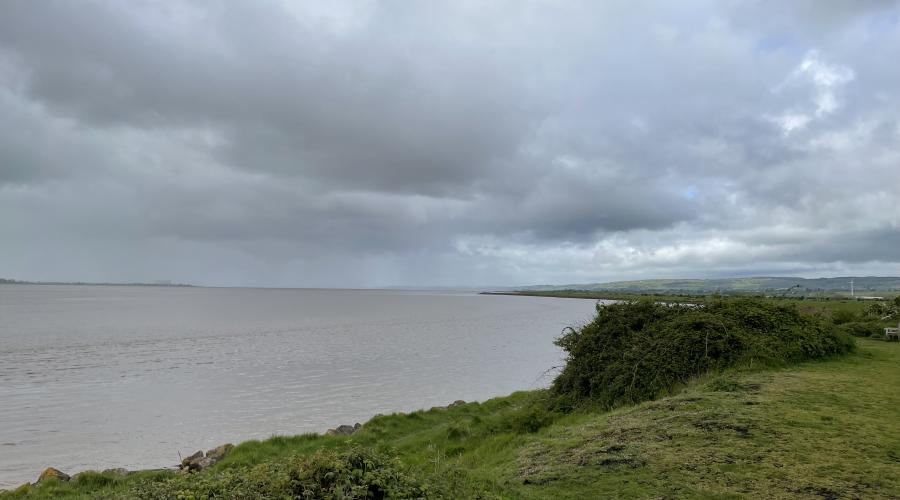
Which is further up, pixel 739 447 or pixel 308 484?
Result: pixel 308 484

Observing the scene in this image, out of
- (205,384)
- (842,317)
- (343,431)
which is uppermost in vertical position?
(842,317)

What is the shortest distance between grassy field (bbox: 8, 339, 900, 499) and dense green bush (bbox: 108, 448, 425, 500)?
0.59 m

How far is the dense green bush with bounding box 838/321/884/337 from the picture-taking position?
2635 centimetres

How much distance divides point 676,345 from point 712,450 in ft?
27.6

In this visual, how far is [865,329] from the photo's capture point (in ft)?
89.1

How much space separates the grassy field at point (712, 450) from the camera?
24.7 ft

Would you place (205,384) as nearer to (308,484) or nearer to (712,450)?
(308,484)

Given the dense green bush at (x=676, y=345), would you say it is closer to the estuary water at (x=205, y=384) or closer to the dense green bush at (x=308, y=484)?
the dense green bush at (x=308, y=484)

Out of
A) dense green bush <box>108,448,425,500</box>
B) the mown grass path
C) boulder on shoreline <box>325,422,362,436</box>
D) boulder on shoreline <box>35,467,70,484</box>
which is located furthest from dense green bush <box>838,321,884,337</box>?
boulder on shoreline <box>35,467,70,484</box>

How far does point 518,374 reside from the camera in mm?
37719

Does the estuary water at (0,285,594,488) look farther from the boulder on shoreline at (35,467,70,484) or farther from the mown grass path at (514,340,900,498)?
the mown grass path at (514,340,900,498)

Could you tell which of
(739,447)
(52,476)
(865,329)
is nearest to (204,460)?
(52,476)

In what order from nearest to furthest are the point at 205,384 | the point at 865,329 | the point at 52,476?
the point at 52,476 < the point at 865,329 < the point at 205,384

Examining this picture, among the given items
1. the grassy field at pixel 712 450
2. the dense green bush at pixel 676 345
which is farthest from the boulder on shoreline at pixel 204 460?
the dense green bush at pixel 676 345
